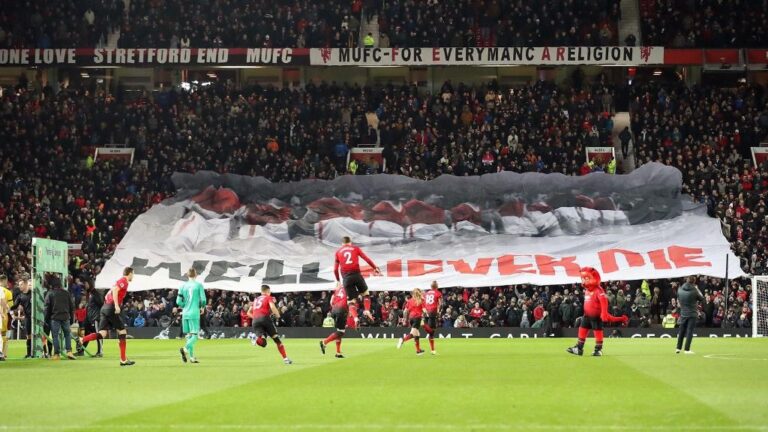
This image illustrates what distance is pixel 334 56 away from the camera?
2435 inches

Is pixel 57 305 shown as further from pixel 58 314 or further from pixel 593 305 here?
pixel 593 305

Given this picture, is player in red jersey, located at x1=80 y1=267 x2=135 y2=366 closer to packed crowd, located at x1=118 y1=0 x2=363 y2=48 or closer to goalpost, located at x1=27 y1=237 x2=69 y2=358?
goalpost, located at x1=27 y1=237 x2=69 y2=358

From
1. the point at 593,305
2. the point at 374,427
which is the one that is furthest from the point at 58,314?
the point at 374,427

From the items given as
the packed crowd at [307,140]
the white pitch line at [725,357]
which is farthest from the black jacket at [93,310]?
the packed crowd at [307,140]

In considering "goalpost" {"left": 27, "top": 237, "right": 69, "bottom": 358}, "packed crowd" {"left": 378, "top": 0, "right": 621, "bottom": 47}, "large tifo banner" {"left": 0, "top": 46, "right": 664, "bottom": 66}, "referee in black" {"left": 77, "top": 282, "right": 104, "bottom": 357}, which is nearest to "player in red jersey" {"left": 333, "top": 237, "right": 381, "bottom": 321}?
"referee in black" {"left": 77, "top": 282, "right": 104, "bottom": 357}

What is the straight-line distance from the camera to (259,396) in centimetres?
1739

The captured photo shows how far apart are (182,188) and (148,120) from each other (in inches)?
296

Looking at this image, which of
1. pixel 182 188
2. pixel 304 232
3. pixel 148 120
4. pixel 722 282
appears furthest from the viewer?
pixel 148 120

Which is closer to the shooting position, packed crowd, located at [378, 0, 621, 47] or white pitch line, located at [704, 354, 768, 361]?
white pitch line, located at [704, 354, 768, 361]

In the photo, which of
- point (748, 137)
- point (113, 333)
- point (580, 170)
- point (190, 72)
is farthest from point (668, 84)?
point (113, 333)

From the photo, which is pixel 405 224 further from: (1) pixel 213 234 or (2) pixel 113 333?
(2) pixel 113 333

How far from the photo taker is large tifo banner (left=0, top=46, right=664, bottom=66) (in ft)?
197

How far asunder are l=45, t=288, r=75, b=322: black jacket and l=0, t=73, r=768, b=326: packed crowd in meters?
18.2

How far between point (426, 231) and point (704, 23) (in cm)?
2155
